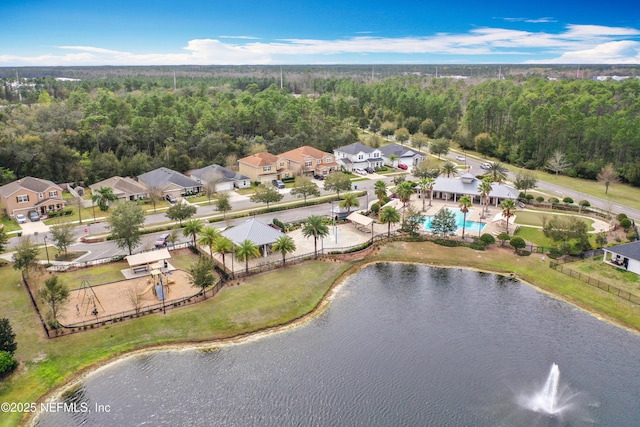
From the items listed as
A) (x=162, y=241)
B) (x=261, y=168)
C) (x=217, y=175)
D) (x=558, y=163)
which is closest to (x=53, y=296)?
(x=162, y=241)

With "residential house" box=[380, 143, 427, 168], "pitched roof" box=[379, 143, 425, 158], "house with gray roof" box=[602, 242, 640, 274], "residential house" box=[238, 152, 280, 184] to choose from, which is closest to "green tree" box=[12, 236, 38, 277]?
"residential house" box=[238, 152, 280, 184]

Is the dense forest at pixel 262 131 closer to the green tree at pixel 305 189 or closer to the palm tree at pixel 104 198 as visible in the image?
the palm tree at pixel 104 198

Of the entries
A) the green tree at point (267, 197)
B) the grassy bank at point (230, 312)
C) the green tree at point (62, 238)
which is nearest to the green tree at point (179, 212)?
the green tree at point (62, 238)

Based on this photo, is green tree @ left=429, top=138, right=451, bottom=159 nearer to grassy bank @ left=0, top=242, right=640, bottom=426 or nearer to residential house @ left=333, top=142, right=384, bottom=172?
residential house @ left=333, top=142, right=384, bottom=172

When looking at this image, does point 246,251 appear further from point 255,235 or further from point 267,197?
point 267,197

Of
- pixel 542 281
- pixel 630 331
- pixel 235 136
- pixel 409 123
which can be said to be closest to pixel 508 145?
pixel 409 123

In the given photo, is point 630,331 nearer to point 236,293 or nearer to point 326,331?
point 326,331
